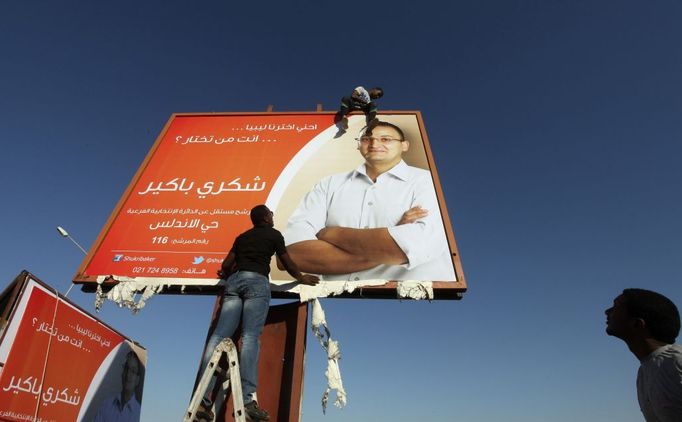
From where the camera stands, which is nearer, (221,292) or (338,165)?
(221,292)

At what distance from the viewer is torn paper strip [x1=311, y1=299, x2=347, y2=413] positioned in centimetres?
364

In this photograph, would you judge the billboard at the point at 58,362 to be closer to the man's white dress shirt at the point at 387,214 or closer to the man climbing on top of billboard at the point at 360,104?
the man's white dress shirt at the point at 387,214

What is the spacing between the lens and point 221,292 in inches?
176

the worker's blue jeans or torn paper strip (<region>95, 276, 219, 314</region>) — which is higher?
torn paper strip (<region>95, 276, 219, 314</region>)

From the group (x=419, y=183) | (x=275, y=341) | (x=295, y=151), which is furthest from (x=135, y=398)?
(x=419, y=183)

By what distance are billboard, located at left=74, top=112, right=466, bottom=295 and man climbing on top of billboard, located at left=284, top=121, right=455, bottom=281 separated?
0.5 inches

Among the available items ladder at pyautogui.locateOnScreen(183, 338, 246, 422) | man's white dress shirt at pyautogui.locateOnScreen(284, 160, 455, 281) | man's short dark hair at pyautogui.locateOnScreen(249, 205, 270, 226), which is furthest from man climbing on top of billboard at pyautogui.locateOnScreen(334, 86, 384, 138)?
ladder at pyautogui.locateOnScreen(183, 338, 246, 422)

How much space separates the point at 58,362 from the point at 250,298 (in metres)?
2.65

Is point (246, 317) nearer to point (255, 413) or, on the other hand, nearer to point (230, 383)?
point (230, 383)

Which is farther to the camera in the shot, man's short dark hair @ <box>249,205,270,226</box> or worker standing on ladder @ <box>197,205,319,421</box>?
man's short dark hair @ <box>249,205,270,226</box>

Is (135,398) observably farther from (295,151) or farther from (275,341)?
(295,151)

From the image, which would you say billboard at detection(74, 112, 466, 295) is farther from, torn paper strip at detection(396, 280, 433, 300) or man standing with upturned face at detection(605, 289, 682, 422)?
man standing with upturned face at detection(605, 289, 682, 422)

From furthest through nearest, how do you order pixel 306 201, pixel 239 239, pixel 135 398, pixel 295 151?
pixel 295 151 → pixel 135 398 → pixel 306 201 → pixel 239 239

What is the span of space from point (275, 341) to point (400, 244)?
1802 millimetres
